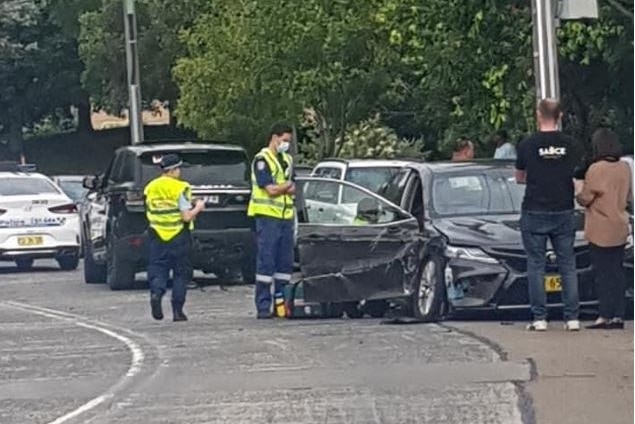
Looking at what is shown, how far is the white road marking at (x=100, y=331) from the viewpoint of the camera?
38.3ft

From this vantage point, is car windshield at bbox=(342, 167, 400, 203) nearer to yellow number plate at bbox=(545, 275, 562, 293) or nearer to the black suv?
the black suv

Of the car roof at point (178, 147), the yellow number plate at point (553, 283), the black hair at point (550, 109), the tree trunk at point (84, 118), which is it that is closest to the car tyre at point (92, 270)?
the car roof at point (178, 147)

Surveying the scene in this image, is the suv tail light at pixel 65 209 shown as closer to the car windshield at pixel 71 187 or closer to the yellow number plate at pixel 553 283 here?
the car windshield at pixel 71 187

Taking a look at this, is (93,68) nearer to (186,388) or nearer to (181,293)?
(181,293)

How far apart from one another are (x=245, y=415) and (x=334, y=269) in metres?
5.92

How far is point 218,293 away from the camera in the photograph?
22109 millimetres

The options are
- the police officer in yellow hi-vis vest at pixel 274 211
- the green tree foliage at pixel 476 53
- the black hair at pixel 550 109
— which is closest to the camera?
the black hair at pixel 550 109

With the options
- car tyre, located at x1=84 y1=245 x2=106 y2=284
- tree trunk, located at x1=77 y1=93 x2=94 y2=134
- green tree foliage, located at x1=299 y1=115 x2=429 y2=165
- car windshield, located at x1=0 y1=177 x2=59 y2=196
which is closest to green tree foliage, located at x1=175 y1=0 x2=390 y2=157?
green tree foliage, located at x1=299 y1=115 x2=429 y2=165

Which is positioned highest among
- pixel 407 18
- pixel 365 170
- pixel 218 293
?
pixel 407 18

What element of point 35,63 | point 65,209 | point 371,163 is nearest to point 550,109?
point 371,163

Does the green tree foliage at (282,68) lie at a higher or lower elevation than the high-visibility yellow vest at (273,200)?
higher

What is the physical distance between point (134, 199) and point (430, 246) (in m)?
7.21

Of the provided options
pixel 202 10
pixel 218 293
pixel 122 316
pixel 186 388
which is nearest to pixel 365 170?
pixel 218 293

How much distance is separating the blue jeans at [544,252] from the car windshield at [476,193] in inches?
67.2
